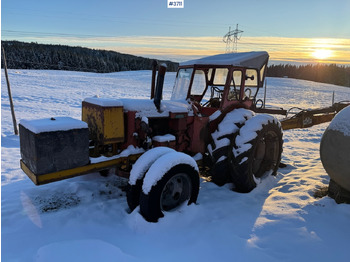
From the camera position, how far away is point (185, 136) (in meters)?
4.94

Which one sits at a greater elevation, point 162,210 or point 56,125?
point 56,125

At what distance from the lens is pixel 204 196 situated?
4.62 meters

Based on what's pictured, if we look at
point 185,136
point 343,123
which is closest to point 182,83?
point 185,136

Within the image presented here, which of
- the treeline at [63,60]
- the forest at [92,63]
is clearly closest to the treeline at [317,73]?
the forest at [92,63]

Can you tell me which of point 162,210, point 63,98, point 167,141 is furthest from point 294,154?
point 63,98

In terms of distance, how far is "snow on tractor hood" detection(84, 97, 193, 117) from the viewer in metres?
3.94

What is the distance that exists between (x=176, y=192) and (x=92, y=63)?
6477 cm

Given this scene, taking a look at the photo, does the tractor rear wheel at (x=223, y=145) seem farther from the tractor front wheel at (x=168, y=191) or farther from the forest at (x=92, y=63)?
the forest at (x=92, y=63)

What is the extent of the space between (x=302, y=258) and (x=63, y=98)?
1729 cm

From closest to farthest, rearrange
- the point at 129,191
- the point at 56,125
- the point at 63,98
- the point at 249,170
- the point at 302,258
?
the point at 302,258 → the point at 56,125 → the point at 129,191 → the point at 249,170 → the point at 63,98

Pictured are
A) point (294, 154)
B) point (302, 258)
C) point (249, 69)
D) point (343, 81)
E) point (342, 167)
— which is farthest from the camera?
point (343, 81)

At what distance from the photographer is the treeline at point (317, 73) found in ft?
203

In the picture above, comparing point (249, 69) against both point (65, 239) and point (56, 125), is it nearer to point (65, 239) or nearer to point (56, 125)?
point (56, 125)

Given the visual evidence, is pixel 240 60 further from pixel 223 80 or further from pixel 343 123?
pixel 343 123
